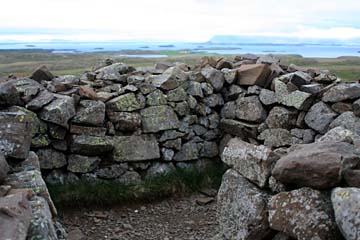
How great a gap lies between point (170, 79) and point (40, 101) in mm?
2418

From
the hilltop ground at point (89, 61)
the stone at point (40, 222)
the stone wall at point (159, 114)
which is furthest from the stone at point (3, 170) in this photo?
the hilltop ground at point (89, 61)

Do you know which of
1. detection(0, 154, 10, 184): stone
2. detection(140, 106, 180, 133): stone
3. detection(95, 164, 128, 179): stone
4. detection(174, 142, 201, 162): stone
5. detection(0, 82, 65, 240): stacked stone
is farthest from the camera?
detection(174, 142, 201, 162): stone

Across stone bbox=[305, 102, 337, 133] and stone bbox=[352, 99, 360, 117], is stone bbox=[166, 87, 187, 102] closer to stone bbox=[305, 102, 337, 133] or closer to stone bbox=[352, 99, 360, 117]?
stone bbox=[305, 102, 337, 133]

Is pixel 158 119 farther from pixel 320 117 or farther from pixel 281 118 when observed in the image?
pixel 320 117

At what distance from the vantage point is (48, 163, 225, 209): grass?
7.48 metres

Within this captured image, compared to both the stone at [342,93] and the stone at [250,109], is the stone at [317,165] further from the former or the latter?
the stone at [250,109]

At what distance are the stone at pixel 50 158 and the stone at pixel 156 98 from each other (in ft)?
5.89

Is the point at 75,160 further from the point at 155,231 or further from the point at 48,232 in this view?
the point at 48,232

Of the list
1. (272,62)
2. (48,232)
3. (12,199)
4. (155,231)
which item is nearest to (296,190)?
(48,232)

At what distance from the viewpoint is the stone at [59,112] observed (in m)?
7.28

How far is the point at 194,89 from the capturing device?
890cm

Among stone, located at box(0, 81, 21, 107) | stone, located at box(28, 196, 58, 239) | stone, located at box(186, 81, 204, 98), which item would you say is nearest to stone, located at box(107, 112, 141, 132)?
stone, located at box(186, 81, 204, 98)

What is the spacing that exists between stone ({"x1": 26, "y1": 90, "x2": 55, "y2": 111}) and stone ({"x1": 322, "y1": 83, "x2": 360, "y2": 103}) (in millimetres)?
4563

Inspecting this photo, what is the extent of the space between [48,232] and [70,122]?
4.21m
